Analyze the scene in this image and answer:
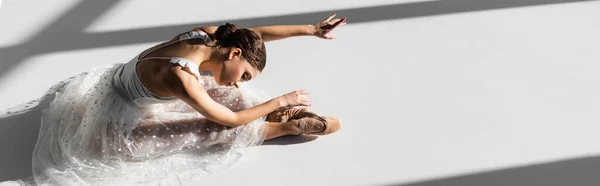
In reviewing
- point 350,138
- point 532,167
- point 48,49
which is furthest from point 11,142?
point 532,167

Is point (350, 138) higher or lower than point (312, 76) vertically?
lower

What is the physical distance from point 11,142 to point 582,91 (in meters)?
1.77

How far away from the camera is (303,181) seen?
2.04 metres

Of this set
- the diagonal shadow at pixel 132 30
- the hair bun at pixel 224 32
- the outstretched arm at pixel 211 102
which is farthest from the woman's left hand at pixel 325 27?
the diagonal shadow at pixel 132 30

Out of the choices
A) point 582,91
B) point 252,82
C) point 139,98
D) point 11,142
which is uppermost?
point 582,91

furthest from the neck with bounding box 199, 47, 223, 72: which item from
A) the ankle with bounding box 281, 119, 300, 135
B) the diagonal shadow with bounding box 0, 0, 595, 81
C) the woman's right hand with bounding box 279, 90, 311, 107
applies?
the diagonal shadow with bounding box 0, 0, 595, 81

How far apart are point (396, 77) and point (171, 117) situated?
0.80 m

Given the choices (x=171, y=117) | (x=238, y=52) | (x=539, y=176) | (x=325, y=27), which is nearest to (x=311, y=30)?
(x=325, y=27)

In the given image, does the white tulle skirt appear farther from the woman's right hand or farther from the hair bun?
the hair bun

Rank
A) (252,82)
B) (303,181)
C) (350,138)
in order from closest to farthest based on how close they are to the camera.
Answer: (303,181)
(350,138)
(252,82)

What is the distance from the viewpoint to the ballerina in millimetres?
1864

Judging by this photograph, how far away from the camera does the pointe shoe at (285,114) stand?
219 cm

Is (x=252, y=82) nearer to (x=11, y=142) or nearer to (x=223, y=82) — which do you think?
(x=223, y=82)

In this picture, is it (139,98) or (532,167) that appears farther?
(532,167)
